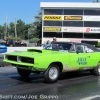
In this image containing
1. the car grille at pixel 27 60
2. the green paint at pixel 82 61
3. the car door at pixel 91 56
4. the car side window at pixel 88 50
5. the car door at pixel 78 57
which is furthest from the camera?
the car side window at pixel 88 50

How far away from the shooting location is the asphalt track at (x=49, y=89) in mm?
6715

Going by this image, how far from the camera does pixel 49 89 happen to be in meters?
7.70

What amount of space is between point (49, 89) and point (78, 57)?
245cm

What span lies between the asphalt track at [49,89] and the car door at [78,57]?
0.57 meters

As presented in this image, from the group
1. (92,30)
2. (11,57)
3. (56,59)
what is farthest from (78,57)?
(92,30)

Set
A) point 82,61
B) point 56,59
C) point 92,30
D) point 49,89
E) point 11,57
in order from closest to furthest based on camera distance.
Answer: point 49,89
point 56,59
point 11,57
point 82,61
point 92,30

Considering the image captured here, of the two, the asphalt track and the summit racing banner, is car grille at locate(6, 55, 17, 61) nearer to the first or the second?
the asphalt track

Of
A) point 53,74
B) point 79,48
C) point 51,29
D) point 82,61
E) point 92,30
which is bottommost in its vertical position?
point 53,74

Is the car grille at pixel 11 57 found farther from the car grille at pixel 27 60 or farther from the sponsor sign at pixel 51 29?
the sponsor sign at pixel 51 29

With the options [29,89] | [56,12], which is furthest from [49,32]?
[29,89]

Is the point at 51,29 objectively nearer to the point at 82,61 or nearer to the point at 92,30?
the point at 92,30

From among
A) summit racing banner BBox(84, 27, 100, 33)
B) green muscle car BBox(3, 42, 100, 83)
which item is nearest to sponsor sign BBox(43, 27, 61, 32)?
summit racing banner BBox(84, 27, 100, 33)

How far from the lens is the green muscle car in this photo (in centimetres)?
834

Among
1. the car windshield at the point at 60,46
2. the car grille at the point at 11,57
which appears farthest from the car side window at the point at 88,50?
the car grille at the point at 11,57
